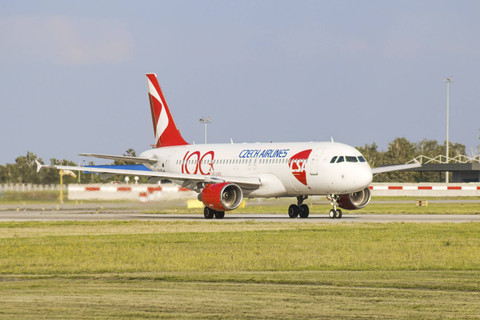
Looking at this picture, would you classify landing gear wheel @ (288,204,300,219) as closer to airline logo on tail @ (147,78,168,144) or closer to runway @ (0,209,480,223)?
runway @ (0,209,480,223)

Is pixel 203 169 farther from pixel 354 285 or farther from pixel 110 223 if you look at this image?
pixel 354 285

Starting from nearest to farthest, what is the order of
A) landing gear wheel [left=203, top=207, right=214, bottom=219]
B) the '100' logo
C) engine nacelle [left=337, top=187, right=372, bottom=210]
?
landing gear wheel [left=203, top=207, right=214, bottom=219] → engine nacelle [left=337, top=187, right=372, bottom=210] → the '100' logo

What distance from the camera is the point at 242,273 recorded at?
1978 centimetres

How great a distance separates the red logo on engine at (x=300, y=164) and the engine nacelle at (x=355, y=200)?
3.34 m

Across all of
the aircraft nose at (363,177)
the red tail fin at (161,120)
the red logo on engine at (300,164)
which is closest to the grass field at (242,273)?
the aircraft nose at (363,177)

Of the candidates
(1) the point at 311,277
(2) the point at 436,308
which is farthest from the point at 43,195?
(2) the point at 436,308

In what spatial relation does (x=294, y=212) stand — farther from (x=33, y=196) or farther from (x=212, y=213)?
(x=33, y=196)

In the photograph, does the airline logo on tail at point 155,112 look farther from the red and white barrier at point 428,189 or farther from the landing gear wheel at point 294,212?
the red and white barrier at point 428,189

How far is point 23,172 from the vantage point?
69.2m

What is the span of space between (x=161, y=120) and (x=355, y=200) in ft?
55.7

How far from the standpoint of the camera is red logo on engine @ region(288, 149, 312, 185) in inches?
1829

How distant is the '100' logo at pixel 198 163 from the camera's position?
53.6m

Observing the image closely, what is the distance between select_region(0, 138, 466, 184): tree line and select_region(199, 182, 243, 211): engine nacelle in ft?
75.0

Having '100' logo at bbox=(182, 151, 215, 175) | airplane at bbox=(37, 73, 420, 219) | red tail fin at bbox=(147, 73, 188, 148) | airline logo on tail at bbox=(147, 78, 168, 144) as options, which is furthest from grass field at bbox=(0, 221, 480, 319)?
airline logo on tail at bbox=(147, 78, 168, 144)
